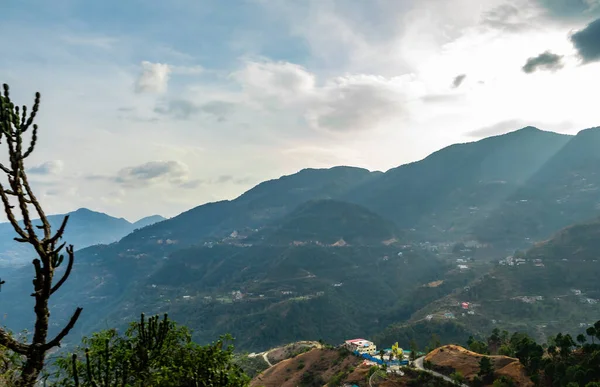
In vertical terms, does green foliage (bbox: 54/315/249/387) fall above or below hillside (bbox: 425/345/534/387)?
above

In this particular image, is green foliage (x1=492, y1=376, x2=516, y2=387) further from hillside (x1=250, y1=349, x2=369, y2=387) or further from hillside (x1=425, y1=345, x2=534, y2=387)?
hillside (x1=250, y1=349, x2=369, y2=387)

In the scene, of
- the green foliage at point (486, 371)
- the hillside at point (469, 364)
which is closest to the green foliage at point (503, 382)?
the hillside at point (469, 364)

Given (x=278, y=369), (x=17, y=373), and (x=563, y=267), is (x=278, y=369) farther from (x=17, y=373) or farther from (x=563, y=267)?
(x=563, y=267)

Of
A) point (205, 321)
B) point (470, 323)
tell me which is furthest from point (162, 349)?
point (205, 321)

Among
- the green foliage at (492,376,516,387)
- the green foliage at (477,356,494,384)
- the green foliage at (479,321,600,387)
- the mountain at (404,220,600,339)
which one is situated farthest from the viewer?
the mountain at (404,220,600,339)

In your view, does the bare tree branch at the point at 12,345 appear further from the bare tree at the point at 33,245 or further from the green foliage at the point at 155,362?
the green foliage at the point at 155,362

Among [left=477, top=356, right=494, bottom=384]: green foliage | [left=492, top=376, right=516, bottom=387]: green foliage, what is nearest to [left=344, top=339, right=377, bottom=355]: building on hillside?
[left=477, top=356, right=494, bottom=384]: green foliage
